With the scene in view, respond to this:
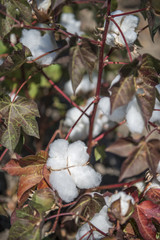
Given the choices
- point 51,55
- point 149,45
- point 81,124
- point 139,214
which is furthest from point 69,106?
point 139,214

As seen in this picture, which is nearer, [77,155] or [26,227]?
[26,227]

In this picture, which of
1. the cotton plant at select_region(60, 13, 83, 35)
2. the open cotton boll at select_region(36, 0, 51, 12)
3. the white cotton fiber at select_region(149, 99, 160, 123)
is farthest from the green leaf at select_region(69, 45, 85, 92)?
the cotton plant at select_region(60, 13, 83, 35)

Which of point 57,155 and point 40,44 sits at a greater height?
point 40,44

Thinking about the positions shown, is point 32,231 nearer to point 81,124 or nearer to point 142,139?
point 142,139

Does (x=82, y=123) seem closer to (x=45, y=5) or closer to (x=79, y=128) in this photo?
(x=79, y=128)

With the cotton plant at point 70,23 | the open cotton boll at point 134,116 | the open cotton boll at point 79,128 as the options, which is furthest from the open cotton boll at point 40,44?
the open cotton boll at point 134,116

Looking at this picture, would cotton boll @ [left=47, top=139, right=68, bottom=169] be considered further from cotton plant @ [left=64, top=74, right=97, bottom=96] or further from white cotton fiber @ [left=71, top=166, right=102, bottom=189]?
cotton plant @ [left=64, top=74, right=97, bottom=96]

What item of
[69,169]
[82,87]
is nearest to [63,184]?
[69,169]
